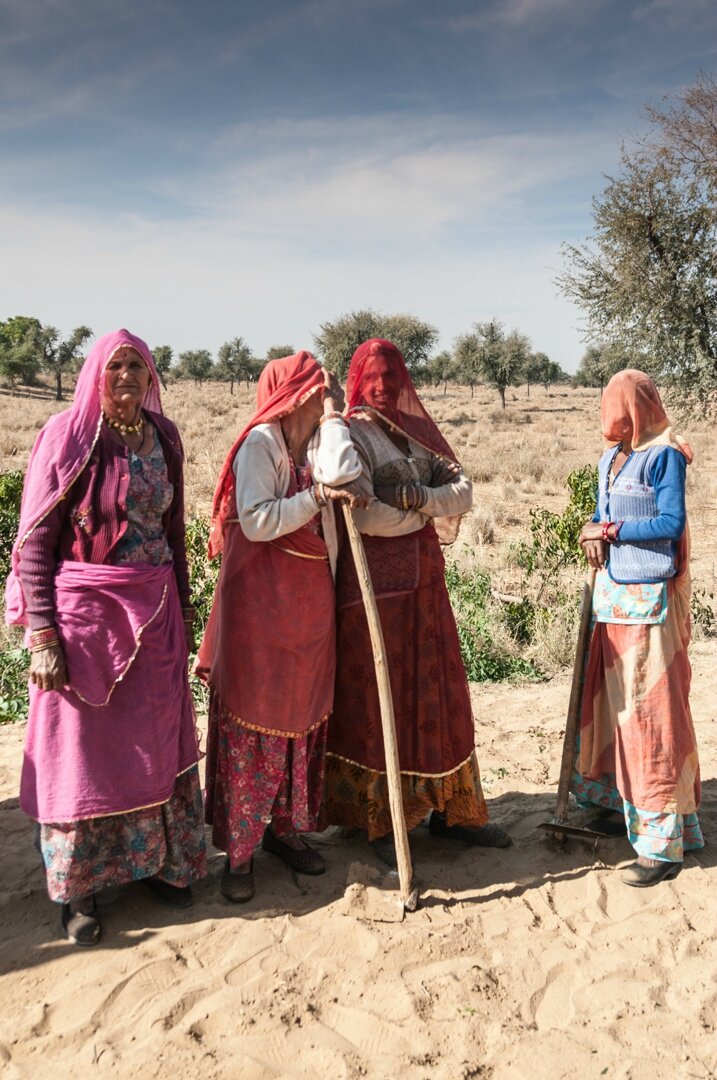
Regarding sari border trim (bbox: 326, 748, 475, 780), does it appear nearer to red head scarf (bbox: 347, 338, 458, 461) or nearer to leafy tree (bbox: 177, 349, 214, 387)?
red head scarf (bbox: 347, 338, 458, 461)

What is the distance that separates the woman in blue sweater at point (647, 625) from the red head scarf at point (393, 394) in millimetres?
703

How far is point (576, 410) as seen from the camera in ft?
120

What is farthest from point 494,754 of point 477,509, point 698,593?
point 477,509

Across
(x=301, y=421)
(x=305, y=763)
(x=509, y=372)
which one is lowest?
(x=305, y=763)

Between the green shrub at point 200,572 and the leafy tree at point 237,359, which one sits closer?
the green shrub at point 200,572

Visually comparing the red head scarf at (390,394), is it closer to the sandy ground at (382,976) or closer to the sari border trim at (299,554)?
the sari border trim at (299,554)

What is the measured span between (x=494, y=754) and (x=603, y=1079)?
224cm

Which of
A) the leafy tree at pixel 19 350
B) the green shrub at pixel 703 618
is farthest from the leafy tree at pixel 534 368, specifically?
the green shrub at pixel 703 618

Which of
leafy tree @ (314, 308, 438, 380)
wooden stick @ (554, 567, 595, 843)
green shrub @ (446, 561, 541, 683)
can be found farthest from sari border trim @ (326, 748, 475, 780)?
leafy tree @ (314, 308, 438, 380)

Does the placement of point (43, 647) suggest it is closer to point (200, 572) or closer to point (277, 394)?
point (277, 394)

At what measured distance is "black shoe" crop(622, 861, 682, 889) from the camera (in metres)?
3.16

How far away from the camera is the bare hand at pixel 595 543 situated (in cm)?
330

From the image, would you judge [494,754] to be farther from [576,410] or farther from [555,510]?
[576,410]

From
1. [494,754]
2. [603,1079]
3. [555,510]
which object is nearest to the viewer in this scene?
[603,1079]
